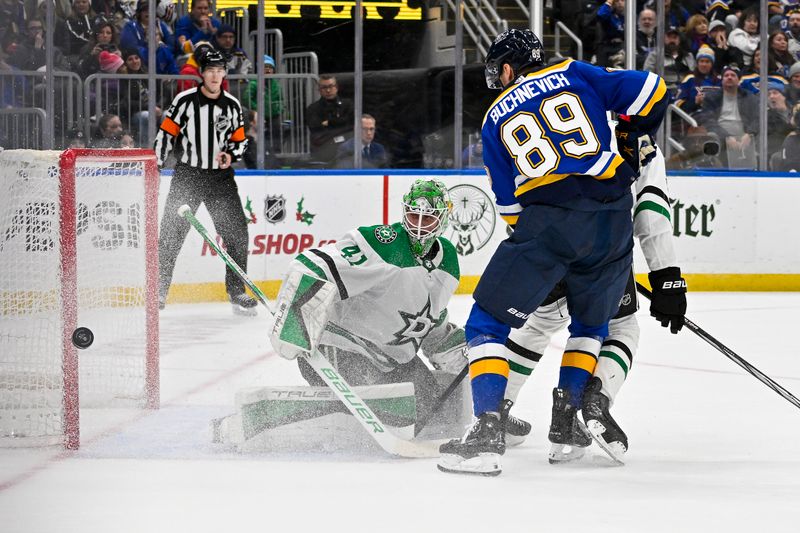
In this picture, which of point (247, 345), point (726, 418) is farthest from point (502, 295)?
point (247, 345)

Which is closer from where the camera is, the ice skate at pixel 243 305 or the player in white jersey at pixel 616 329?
the player in white jersey at pixel 616 329

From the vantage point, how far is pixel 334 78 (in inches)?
304

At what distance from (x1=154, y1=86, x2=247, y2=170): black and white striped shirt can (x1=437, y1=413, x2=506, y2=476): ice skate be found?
3854mm

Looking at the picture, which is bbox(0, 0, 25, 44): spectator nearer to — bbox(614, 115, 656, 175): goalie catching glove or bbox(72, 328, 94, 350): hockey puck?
bbox(72, 328, 94, 350): hockey puck

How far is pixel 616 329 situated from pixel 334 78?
4651 millimetres

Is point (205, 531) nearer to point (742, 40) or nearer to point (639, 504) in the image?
point (639, 504)

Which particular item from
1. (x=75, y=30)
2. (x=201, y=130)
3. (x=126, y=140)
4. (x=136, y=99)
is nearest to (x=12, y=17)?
(x=75, y=30)

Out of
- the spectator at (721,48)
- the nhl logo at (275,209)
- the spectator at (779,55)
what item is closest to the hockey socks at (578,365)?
the nhl logo at (275,209)

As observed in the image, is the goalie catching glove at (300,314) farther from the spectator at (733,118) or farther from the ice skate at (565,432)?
A: the spectator at (733,118)

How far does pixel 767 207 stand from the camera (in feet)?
25.7

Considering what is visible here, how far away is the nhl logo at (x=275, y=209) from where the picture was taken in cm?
732

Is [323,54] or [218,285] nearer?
[218,285]

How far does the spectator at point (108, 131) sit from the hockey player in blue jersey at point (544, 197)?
172 inches

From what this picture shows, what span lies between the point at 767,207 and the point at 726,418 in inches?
166
